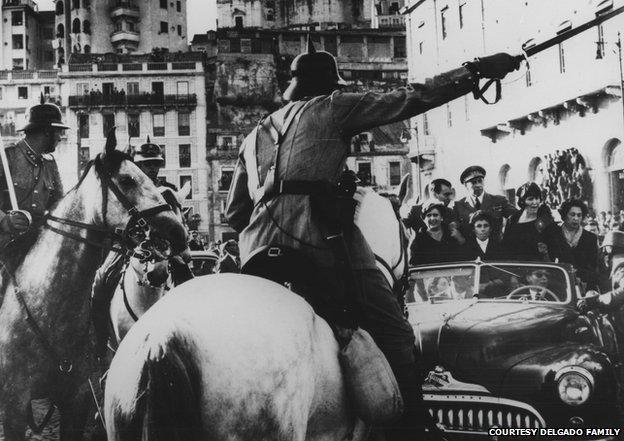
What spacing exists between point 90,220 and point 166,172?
2525 cm

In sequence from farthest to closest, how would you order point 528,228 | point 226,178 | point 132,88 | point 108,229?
point 226,178 < point 132,88 < point 528,228 < point 108,229

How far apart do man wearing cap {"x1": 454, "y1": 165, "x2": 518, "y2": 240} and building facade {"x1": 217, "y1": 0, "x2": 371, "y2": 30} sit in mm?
58792

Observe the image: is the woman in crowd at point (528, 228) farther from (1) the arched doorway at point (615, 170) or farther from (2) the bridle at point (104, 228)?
(2) the bridle at point (104, 228)

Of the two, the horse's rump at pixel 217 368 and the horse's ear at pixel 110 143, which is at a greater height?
the horse's ear at pixel 110 143

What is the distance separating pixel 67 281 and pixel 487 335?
283 centimetres

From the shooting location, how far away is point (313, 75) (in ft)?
10.6

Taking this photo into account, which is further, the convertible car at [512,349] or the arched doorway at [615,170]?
the arched doorway at [615,170]

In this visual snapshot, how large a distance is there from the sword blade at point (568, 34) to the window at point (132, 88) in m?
17.2

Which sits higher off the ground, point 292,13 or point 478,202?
point 292,13

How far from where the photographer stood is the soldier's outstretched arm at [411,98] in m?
2.83

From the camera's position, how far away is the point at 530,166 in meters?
7.02

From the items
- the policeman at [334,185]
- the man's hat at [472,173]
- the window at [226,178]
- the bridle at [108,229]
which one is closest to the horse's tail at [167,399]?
the policeman at [334,185]

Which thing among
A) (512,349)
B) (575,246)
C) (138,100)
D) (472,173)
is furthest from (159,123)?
(512,349)

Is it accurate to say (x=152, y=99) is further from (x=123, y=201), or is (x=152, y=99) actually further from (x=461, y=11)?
(x=123, y=201)
